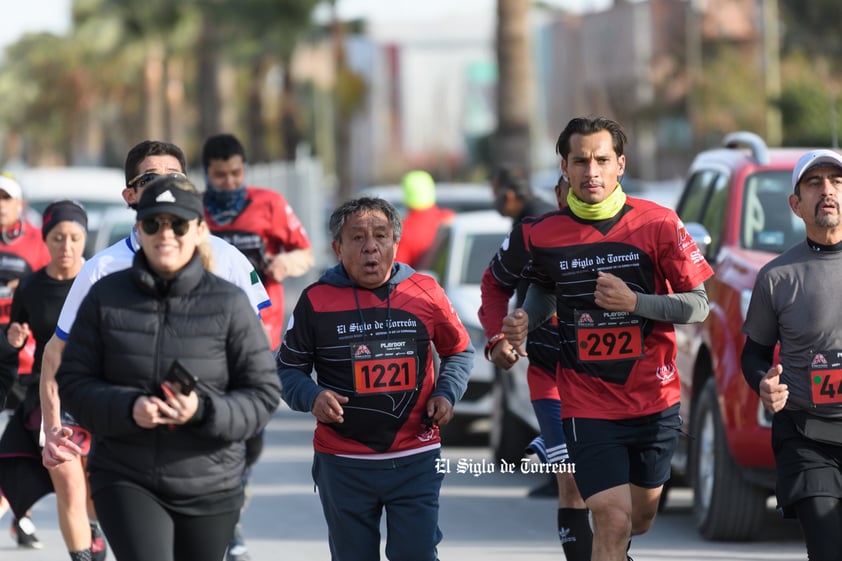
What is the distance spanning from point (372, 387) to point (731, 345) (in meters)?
3.45

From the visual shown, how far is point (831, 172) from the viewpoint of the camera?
22.8ft

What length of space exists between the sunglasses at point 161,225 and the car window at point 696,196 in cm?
601

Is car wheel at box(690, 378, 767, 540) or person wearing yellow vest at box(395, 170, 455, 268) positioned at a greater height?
person wearing yellow vest at box(395, 170, 455, 268)

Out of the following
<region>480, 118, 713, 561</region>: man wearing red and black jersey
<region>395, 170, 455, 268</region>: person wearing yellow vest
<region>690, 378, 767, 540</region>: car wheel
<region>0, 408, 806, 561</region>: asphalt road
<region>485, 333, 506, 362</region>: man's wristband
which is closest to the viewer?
<region>480, 118, 713, 561</region>: man wearing red and black jersey

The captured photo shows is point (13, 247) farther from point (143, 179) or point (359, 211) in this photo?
point (359, 211)

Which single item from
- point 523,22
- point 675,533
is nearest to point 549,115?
point 523,22

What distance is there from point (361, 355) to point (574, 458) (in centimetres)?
105

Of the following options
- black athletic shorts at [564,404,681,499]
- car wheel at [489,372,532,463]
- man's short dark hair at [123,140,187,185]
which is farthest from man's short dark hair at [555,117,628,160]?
car wheel at [489,372,532,463]

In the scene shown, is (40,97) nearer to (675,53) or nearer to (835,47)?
(675,53)

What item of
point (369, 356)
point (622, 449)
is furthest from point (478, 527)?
point (369, 356)

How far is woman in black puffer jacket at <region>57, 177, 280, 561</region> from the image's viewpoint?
5.56 meters

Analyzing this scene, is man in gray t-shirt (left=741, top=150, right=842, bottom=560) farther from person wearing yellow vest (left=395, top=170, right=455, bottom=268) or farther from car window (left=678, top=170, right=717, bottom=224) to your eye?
person wearing yellow vest (left=395, top=170, right=455, bottom=268)

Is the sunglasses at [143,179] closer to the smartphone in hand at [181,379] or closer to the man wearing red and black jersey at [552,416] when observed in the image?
the man wearing red and black jersey at [552,416]

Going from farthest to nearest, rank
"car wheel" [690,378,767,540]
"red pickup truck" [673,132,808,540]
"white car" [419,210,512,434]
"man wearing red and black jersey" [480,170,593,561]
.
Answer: "white car" [419,210,512,434] → "car wheel" [690,378,767,540] → "red pickup truck" [673,132,808,540] → "man wearing red and black jersey" [480,170,593,561]
